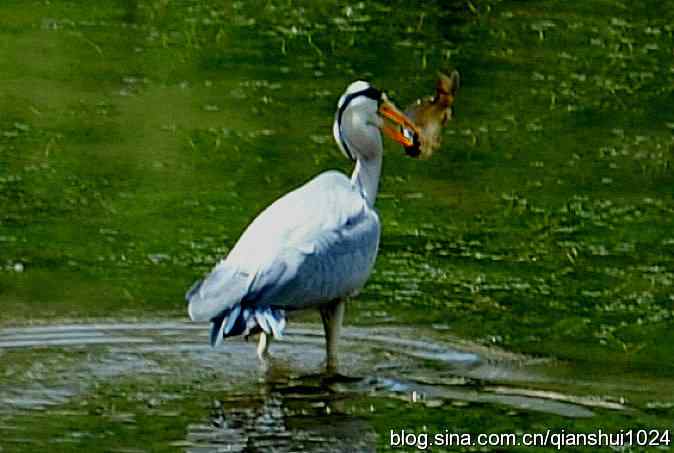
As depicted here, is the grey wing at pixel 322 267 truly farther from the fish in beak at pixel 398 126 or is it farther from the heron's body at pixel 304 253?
the fish in beak at pixel 398 126

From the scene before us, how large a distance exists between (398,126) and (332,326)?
Result: 144 centimetres

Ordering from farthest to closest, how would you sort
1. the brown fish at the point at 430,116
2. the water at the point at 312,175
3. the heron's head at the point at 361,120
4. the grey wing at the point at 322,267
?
the brown fish at the point at 430,116
the heron's head at the point at 361,120
the grey wing at the point at 322,267
the water at the point at 312,175

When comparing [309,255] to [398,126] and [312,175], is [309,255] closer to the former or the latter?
[398,126]

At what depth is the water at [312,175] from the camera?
8.05 meters

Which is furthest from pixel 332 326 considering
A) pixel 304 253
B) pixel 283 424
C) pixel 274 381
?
pixel 283 424

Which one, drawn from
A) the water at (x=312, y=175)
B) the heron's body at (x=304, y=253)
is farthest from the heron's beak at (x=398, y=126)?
the water at (x=312, y=175)

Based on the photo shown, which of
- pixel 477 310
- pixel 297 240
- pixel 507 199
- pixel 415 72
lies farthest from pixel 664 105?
pixel 297 240

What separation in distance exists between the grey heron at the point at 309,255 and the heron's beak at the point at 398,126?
0.19ft

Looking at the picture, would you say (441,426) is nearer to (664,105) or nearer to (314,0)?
(664,105)

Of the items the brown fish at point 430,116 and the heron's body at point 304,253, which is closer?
the heron's body at point 304,253

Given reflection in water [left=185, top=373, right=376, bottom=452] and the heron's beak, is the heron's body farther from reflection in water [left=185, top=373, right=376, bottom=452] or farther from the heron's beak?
the heron's beak

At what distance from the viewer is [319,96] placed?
14.3 meters

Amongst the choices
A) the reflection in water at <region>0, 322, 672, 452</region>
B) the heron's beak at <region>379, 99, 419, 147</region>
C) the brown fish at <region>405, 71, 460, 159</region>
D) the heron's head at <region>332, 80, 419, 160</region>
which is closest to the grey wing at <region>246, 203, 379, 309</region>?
the reflection in water at <region>0, 322, 672, 452</region>

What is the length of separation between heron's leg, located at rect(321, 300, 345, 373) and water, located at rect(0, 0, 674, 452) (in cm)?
9
